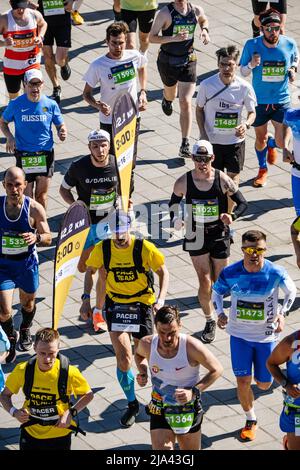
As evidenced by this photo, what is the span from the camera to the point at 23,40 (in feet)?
66.3

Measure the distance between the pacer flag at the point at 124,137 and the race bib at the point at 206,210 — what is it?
1216 mm

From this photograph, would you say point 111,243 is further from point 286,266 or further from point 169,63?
point 169,63

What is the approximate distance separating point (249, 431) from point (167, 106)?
7316 millimetres

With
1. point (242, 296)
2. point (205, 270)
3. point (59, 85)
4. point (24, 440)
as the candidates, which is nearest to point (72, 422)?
point (24, 440)

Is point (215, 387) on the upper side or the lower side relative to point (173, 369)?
lower

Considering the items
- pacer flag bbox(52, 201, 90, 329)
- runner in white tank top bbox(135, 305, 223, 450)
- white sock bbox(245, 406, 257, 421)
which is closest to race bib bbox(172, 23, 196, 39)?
pacer flag bbox(52, 201, 90, 329)

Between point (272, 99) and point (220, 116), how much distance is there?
1350mm

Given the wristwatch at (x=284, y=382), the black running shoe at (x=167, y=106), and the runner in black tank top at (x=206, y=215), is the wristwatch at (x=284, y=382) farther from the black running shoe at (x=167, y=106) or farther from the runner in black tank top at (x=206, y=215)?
the black running shoe at (x=167, y=106)

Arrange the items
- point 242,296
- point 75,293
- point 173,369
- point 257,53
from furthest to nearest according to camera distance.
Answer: point 257,53, point 75,293, point 242,296, point 173,369

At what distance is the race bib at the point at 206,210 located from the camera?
52.5 ft

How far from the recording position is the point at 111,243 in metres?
15.0

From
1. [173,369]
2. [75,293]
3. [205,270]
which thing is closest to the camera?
[173,369]

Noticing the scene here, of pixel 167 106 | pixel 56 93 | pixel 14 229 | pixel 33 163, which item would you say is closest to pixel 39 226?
pixel 14 229

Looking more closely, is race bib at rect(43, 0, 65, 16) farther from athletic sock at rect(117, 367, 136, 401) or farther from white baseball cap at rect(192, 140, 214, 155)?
athletic sock at rect(117, 367, 136, 401)
